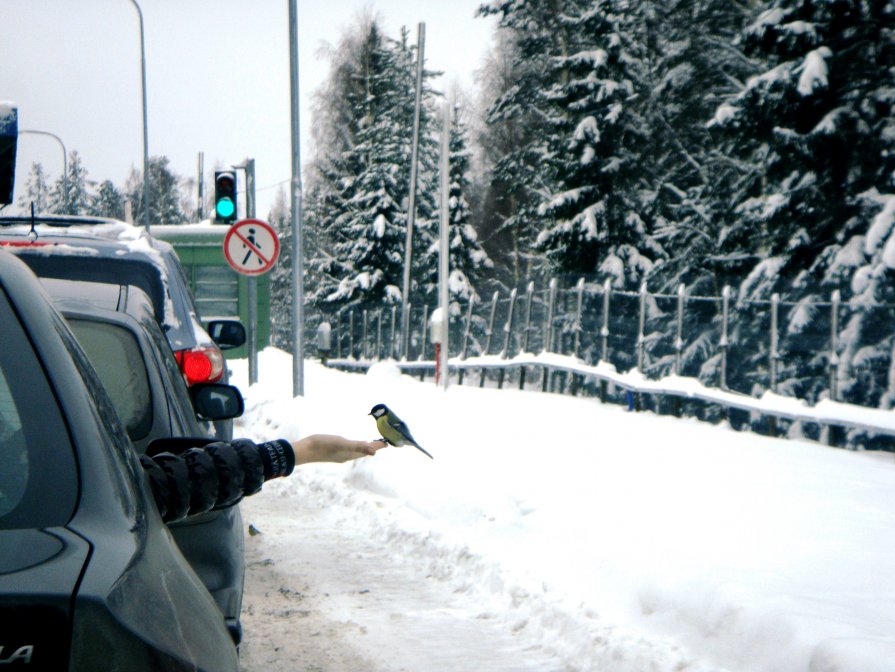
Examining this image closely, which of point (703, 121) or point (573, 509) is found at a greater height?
point (703, 121)

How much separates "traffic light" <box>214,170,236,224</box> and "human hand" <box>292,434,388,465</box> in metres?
13.5

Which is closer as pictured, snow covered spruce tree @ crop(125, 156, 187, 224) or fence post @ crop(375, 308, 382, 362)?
fence post @ crop(375, 308, 382, 362)

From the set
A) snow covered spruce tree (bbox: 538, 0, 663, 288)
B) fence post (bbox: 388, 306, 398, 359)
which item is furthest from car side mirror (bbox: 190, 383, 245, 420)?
fence post (bbox: 388, 306, 398, 359)

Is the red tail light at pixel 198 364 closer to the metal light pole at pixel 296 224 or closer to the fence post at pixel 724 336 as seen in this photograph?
the metal light pole at pixel 296 224

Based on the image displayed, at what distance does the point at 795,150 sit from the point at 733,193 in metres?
7.69

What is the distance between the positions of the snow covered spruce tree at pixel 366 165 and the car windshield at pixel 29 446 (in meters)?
49.4

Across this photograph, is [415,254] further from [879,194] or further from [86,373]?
[86,373]

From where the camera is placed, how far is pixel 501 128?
50.0 m

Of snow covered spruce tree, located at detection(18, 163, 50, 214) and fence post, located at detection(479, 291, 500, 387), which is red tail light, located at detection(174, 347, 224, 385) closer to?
fence post, located at detection(479, 291, 500, 387)

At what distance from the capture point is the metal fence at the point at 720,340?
16859 mm

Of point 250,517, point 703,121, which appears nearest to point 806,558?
point 250,517

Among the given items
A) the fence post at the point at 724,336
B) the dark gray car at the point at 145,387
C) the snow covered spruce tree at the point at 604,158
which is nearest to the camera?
the dark gray car at the point at 145,387

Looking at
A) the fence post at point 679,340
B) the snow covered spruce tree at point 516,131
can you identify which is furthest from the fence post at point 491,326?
the fence post at point 679,340

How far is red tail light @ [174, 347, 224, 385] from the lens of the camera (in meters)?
6.27
